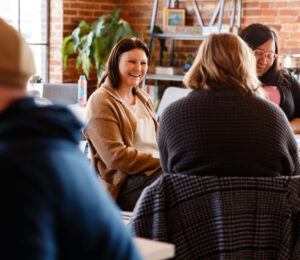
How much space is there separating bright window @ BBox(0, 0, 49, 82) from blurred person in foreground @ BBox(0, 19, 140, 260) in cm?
506

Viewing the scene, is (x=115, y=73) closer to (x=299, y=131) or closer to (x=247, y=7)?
(x=299, y=131)

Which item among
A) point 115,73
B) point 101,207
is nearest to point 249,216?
point 101,207

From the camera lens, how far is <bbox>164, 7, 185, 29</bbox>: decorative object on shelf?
231 inches

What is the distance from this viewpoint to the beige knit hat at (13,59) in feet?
2.67

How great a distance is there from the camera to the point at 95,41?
567 centimetres

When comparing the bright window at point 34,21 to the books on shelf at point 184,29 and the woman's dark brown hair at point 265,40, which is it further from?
the woman's dark brown hair at point 265,40

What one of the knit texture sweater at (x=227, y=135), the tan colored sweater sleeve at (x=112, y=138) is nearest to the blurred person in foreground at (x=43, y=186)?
the knit texture sweater at (x=227, y=135)

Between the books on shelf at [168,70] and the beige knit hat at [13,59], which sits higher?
the beige knit hat at [13,59]

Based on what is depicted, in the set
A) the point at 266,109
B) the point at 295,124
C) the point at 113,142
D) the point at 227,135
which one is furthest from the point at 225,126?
the point at 295,124

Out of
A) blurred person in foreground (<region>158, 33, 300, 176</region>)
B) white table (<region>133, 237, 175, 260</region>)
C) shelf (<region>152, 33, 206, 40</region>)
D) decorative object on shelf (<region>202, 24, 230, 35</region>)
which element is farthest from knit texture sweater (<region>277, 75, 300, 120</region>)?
shelf (<region>152, 33, 206, 40</region>)

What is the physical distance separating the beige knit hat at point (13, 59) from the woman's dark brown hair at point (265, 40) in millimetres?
2430

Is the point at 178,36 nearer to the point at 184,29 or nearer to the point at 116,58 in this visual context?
the point at 184,29

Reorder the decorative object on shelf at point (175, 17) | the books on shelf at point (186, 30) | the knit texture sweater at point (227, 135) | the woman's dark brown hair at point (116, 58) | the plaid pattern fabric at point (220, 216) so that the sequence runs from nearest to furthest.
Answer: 1. the plaid pattern fabric at point (220, 216)
2. the knit texture sweater at point (227, 135)
3. the woman's dark brown hair at point (116, 58)
4. the books on shelf at point (186, 30)
5. the decorative object on shelf at point (175, 17)

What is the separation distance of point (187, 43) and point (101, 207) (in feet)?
17.8
